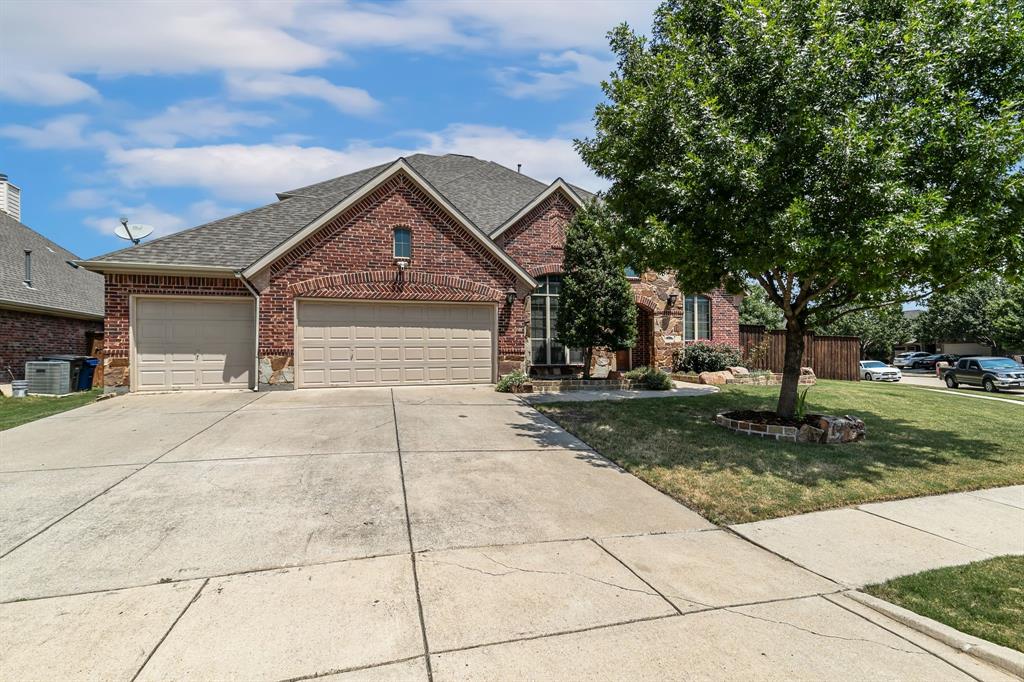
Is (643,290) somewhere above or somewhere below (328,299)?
above

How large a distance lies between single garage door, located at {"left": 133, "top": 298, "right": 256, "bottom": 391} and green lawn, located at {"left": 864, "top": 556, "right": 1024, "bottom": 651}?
13306 millimetres

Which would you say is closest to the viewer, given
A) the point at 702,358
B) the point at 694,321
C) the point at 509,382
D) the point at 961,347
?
the point at 509,382

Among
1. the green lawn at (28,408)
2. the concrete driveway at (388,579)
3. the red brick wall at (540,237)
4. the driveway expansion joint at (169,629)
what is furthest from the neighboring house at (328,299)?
the driveway expansion joint at (169,629)

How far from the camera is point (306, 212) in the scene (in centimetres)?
1508

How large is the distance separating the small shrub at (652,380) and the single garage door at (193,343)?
411 inches

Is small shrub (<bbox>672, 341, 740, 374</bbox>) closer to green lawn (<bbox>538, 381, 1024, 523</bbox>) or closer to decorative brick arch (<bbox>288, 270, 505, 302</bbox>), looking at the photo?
green lawn (<bbox>538, 381, 1024, 523</bbox>)

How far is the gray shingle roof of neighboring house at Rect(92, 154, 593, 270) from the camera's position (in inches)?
484

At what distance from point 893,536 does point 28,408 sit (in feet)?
52.8

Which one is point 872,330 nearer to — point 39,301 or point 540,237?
point 540,237

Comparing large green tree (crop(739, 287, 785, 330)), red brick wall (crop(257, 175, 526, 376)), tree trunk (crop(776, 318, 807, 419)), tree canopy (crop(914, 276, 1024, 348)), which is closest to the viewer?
tree trunk (crop(776, 318, 807, 419))

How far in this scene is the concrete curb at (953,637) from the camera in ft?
9.48

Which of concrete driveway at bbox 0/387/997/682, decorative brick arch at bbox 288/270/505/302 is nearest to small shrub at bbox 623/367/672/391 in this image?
decorative brick arch at bbox 288/270/505/302

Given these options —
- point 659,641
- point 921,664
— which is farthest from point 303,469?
point 921,664

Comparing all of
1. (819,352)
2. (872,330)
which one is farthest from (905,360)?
(819,352)
